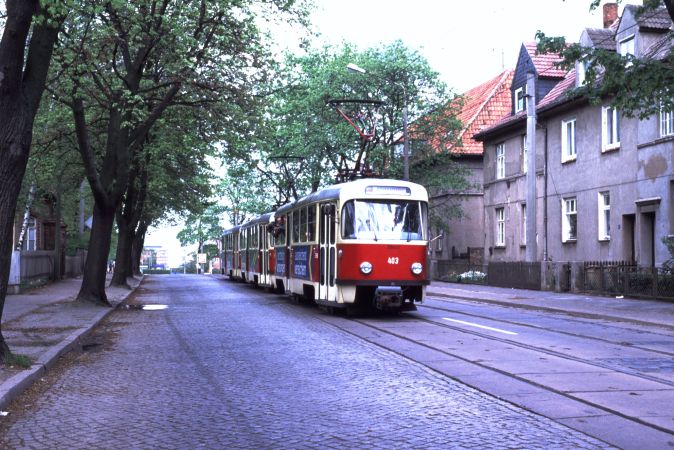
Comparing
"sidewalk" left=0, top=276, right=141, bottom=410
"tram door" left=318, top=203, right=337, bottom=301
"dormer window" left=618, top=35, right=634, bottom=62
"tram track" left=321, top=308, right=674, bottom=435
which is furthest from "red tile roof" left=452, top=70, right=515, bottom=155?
"tram track" left=321, top=308, right=674, bottom=435

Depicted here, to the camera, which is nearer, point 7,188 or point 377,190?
point 7,188

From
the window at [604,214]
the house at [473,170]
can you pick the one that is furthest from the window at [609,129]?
the house at [473,170]

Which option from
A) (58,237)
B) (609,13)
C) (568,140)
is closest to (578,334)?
(568,140)

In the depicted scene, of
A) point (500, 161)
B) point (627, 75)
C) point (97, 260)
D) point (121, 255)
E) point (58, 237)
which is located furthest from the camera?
point (500, 161)

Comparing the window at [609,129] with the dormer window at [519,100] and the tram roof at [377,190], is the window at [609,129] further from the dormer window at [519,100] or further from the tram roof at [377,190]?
the tram roof at [377,190]

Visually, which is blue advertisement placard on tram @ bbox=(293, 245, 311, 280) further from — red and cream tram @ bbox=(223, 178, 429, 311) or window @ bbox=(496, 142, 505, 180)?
window @ bbox=(496, 142, 505, 180)

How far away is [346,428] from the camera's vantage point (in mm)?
6660

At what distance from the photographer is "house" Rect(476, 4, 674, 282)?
27141 mm

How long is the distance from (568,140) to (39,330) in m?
24.6

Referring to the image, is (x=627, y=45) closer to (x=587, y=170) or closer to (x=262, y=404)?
(x=587, y=170)

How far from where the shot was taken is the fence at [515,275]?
29328mm

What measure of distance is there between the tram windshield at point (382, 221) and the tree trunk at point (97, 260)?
24.1 feet

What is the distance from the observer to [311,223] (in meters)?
20.6

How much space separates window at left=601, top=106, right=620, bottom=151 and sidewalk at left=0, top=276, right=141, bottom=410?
18.6 m
